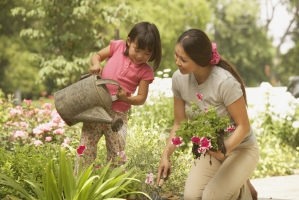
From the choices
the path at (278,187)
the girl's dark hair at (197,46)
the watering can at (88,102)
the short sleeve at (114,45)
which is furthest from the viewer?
the path at (278,187)

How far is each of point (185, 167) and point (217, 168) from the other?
1.02 m

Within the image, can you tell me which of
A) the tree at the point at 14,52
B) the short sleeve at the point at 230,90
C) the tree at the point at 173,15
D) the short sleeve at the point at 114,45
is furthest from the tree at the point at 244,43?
the short sleeve at the point at 230,90

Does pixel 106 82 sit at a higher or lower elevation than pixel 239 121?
higher

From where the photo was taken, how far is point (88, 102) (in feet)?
12.5

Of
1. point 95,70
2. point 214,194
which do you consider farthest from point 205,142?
point 95,70

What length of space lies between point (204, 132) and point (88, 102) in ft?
2.96

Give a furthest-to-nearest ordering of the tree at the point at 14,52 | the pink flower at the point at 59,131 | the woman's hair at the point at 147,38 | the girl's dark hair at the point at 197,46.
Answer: the tree at the point at 14,52
the pink flower at the point at 59,131
the woman's hair at the point at 147,38
the girl's dark hair at the point at 197,46

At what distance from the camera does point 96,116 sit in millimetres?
3783

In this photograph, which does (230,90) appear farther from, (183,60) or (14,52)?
(14,52)

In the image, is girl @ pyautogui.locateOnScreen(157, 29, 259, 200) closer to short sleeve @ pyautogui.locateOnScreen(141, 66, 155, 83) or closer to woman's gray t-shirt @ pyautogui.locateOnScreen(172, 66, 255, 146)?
woman's gray t-shirt @ pyautogui.locateOnScreen(172, 66, 255, 146)

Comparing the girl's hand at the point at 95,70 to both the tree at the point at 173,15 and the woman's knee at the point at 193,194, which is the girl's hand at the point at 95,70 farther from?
the tree at the point at 173,15

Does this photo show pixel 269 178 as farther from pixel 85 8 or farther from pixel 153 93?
pixel 85 8

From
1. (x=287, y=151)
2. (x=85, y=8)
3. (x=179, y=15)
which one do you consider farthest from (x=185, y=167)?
(x=179, y=15)

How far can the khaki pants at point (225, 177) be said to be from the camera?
13.0 feet
